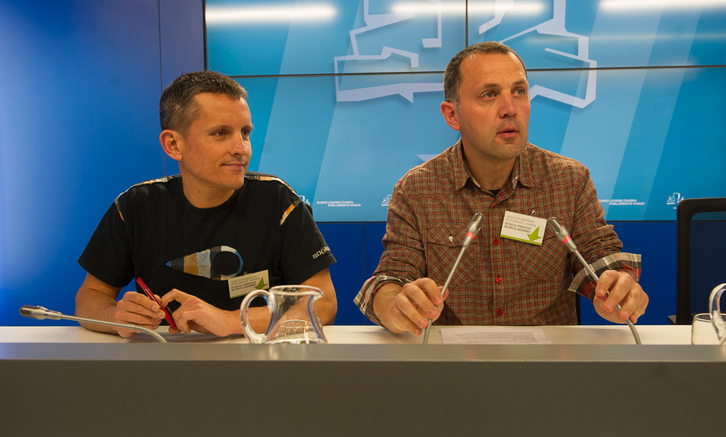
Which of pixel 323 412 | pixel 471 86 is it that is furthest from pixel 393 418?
pixel 471 86

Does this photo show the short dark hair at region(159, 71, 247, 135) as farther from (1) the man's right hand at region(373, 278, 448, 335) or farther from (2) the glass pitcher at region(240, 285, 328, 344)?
(2) the glass pitcher at region(240, 285, 328, 344)

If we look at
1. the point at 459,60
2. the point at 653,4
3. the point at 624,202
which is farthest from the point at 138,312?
the point at 653,4

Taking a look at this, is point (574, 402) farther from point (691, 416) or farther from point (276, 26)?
point (276, 26)

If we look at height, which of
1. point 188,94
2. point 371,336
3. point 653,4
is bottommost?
point 371,336

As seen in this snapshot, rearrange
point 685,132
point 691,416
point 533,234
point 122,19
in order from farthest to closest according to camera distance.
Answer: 1. point 122,19
2. point 685,132
3. point 533,234
4. point 691,416

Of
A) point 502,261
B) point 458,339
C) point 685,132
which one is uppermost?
point 685,132

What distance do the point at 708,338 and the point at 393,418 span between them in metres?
0.92

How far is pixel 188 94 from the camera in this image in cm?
168

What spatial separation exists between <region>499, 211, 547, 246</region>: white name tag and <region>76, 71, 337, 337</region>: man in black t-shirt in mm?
536

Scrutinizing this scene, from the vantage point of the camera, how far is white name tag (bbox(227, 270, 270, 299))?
159 cm

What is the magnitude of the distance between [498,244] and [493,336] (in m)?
0.49

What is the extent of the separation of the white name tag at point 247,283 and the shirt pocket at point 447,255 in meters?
0.49

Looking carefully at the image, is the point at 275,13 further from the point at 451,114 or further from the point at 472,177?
the point at 472,177

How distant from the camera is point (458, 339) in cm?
124
